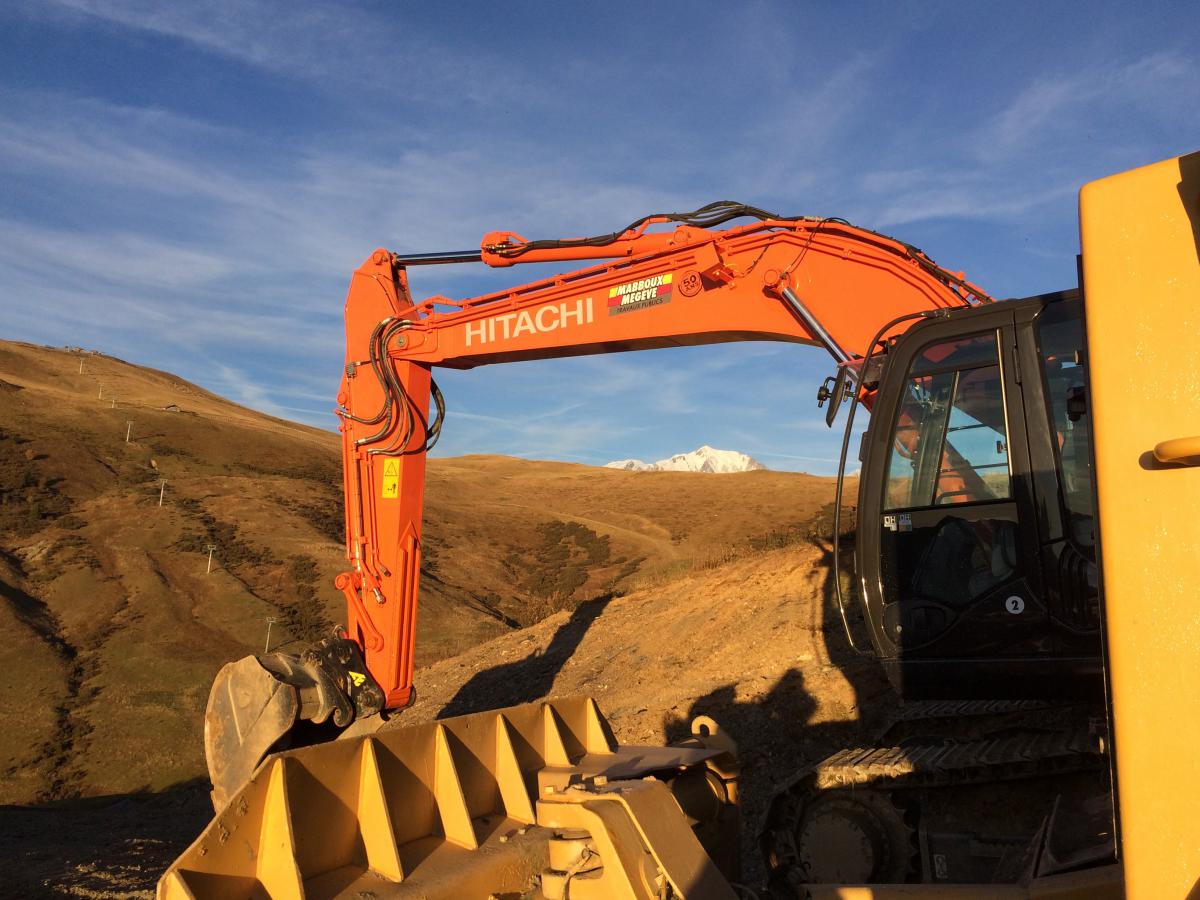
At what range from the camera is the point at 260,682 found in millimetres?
6449

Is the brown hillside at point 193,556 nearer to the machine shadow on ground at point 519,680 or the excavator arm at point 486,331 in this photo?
the machine shadow on ground at point 519,680

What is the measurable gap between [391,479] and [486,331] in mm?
1635

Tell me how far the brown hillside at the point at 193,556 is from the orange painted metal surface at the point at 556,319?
888 centimetres

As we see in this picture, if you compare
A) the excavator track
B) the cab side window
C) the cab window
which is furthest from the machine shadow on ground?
the cab side window

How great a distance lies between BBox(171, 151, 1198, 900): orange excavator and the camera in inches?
152

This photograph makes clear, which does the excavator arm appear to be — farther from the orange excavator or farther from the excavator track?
the excavator track

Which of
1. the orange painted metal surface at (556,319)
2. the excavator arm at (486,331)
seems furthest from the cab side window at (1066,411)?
the orange painted metal surface at (556,319)

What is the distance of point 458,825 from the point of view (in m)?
4.42

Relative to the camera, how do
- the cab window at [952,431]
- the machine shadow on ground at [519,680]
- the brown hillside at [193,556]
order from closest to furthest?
the cab window at [952,431] < the machine shadow on ground at [519,680] < the brown hillside at [193,556]

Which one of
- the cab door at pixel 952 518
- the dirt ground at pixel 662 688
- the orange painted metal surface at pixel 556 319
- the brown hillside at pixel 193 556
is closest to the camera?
the cab door at pixel 952 518

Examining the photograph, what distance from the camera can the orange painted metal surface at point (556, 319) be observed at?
6.85m

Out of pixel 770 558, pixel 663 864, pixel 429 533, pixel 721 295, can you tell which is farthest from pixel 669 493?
pixel 663 864

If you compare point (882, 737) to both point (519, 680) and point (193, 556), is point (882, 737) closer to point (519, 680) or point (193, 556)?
point (519, 680)

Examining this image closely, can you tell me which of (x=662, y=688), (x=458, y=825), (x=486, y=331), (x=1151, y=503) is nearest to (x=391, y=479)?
(x=486, y=331)
